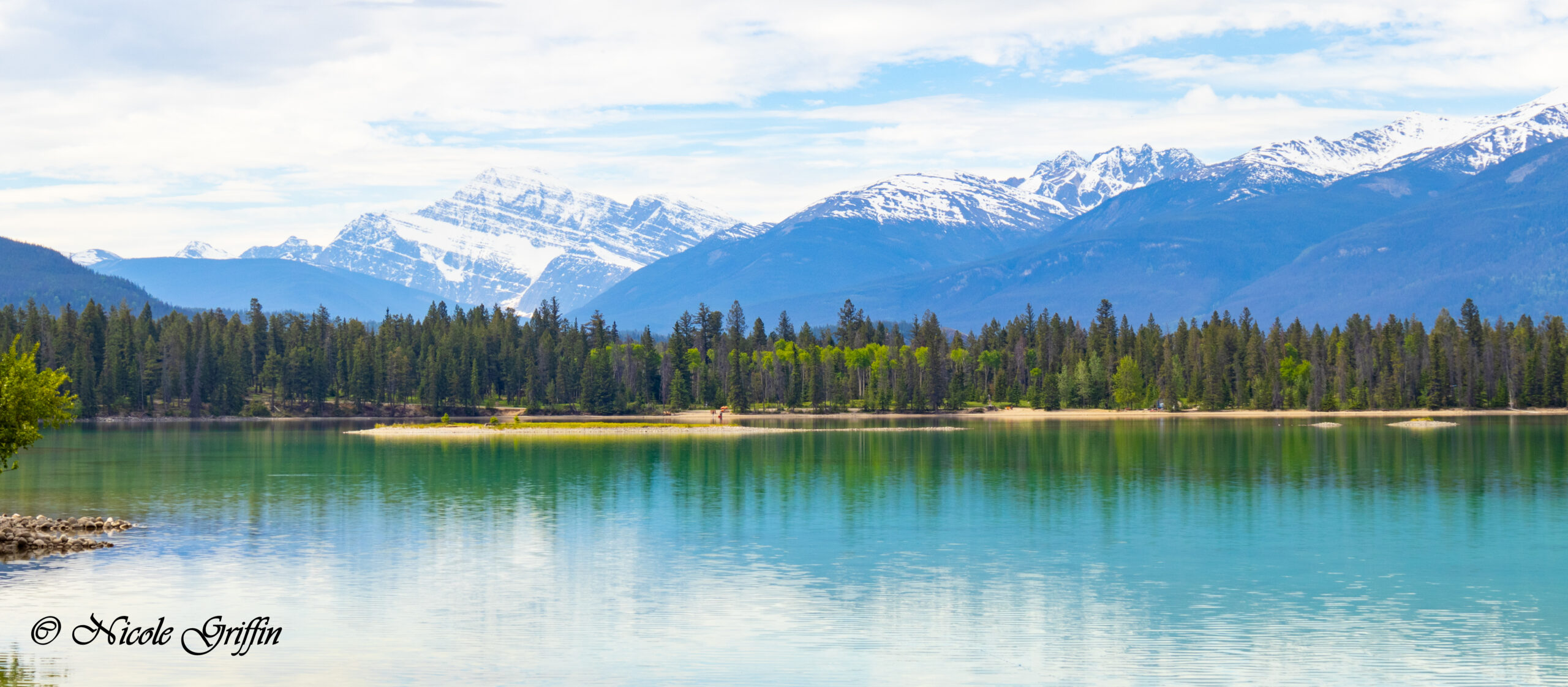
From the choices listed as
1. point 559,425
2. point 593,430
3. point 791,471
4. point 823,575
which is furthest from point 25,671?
point 559,425

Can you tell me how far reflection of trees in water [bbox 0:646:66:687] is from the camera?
2914 centimetres

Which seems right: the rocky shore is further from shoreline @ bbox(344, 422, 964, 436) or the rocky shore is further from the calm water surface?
shoreline @ bbox(344, 422, 964, 436)

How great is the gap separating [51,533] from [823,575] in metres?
29.5

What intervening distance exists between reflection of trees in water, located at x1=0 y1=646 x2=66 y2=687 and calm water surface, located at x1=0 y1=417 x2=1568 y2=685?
108mm

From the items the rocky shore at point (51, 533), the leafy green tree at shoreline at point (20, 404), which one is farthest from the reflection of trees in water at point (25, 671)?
the leafy green tree at shoreline at point (20, 404)

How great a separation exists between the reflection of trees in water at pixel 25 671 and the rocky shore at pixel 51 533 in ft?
56.2

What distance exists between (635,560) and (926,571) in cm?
1009

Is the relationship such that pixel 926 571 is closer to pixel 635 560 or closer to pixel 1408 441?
pixel 635 560

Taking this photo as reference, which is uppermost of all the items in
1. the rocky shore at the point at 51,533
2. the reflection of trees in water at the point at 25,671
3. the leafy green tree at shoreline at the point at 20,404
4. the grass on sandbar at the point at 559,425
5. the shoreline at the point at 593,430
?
the leafy green tree at shoreline at the point at 20,404

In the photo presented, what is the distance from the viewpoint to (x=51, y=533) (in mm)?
51188

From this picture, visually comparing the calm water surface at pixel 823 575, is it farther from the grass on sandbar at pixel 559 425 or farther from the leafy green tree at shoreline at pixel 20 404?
the grass on sandbar at pixel 559 425

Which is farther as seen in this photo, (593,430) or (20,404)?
(593,430)

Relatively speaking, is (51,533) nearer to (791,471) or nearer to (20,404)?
(20,404)

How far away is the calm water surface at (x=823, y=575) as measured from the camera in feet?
102
